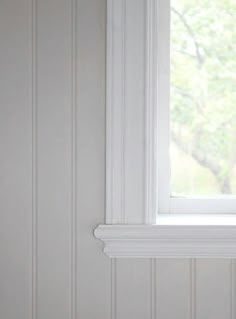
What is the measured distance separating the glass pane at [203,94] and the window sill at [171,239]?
0.21 meters

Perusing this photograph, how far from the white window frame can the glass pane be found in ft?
0.57

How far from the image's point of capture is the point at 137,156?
153 centimetres

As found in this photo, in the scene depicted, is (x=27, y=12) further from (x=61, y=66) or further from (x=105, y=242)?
(x=105, y=242)

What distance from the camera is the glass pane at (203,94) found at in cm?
170

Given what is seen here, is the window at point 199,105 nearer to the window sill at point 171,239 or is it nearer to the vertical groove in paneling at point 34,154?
the window sill at point 171,239

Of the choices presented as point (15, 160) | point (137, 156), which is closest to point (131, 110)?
point (137, 156)

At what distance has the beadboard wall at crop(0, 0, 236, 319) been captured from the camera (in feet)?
5.08

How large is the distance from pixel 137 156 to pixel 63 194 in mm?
234

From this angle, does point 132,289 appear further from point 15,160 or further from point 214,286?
point 15,160

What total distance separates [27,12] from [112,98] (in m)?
0.34

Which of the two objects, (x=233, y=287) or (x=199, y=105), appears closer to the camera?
(x=233, y=287)

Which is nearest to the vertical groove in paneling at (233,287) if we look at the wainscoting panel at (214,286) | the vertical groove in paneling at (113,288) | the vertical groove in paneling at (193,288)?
the wainscoting panel at (214,286)

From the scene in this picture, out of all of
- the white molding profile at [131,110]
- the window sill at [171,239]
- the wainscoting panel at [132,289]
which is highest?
the white molding profile at [131,110]

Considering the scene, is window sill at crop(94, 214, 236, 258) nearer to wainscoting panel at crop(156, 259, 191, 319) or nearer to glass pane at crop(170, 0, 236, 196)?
wainscoting panel at crop(156, 259, 191, 319)
